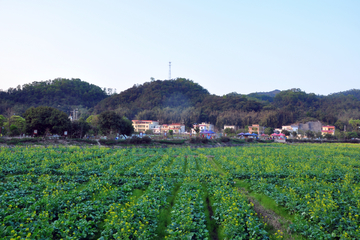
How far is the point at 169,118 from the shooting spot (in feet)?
337

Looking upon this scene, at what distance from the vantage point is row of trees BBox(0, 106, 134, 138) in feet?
117

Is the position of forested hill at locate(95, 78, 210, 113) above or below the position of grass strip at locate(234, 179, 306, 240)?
above

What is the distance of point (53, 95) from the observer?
108500 millimetres

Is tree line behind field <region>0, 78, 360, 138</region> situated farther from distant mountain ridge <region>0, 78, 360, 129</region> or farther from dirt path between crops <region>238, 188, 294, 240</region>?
dirt path between crops <region>238, 188, 294, 240</region>

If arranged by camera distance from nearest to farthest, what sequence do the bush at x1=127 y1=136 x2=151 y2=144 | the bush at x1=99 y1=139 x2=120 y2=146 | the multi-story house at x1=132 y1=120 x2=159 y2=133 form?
the bush at x1=99 y1=139 x2=120 y2=146 < the bush at x1=127 y1=136 x2=151 y2=144 < the multi-story house at x1=132 y1=120 x2=159 y2=133

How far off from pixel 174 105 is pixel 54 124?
93.5 meters

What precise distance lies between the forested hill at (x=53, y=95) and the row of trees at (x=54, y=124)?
42151mm

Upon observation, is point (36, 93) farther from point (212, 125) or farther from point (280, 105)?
point (280, 105)

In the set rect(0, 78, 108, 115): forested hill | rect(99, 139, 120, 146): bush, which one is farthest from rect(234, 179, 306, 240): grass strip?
rect(0, 78, 108, 115): forested hill

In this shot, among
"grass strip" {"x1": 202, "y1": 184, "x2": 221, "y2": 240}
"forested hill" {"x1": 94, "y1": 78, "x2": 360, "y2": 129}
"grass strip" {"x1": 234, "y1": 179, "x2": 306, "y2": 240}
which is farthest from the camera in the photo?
"forested hill" {"x1": 94, "y1": 78, "x2": 360, "y2": 129}

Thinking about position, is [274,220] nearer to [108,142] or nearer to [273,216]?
[273,216]

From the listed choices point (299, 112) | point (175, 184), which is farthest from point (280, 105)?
point (175, 184)

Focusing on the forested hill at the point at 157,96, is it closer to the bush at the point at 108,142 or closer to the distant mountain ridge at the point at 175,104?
the distant mountain ridge at the point at 175,104

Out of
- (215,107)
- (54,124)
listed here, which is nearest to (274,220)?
(54,124)
